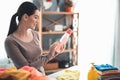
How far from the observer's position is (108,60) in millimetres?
3330

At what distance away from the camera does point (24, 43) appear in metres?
1.42

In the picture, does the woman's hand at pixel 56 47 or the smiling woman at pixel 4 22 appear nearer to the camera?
the woman's hand at pixel 56 47

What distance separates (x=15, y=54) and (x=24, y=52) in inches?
3.5

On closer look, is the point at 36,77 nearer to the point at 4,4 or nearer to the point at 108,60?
the point at 4,4

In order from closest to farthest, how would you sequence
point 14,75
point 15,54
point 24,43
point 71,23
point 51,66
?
point 14,75, point 15,54, point 24,43, point 51,66, point 71,23

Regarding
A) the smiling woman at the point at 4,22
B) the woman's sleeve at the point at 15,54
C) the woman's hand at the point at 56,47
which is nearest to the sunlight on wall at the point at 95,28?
the smiling woman at the point at 4,22

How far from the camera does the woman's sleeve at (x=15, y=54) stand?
1.32 metres

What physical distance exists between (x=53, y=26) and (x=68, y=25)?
0.27 meters

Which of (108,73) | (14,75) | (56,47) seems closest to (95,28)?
(56,47)

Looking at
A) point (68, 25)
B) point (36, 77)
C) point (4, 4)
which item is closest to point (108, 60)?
point (68, 25)

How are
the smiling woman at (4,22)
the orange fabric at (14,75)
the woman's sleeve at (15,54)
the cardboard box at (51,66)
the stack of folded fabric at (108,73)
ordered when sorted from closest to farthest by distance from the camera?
the orange fabric at (14,75) < the stack of folded fabric at (108,73) < the woman's sleeve at (15,54) < the smiling woman at (4,22) < the cardboard box at (51,66)

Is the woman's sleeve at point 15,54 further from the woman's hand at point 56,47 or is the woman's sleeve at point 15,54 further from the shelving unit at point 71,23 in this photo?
the shelving unit at point 71,23

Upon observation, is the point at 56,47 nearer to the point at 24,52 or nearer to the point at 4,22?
the point at 24,52

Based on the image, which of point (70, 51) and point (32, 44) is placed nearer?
point (32, 44)
